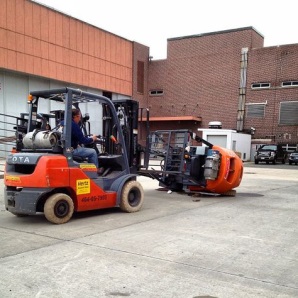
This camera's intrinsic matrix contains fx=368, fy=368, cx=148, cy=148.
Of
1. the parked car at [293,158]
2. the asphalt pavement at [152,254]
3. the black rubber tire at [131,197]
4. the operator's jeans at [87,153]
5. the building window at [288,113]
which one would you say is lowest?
the parked car at [293,158]

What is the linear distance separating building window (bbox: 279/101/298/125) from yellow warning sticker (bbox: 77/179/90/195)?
1272 inches

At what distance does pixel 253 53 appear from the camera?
37.4m

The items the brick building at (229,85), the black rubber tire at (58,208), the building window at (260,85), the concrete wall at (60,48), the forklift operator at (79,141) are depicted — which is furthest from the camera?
the building window at (260,85)

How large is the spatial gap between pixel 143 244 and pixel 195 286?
5.68 feet

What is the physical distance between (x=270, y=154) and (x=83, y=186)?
95.1 feet

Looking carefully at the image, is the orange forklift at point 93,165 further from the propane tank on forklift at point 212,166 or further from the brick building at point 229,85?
the brick building at point 229,85

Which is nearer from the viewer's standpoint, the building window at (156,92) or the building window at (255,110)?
the building window at (255,110)

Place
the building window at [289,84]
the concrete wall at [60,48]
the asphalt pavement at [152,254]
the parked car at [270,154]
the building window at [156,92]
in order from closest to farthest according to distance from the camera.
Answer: the asphalt pavement at [152,254]
the concrete wall at [60,48]
the parked car at [270,154]
the building window at [289,84]
the building window at [156,92]

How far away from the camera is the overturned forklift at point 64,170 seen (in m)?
6.75

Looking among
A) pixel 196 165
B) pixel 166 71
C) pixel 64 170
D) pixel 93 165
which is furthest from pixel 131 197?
pixel 166 71

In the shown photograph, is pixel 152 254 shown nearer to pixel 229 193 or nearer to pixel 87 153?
pixel 87 153

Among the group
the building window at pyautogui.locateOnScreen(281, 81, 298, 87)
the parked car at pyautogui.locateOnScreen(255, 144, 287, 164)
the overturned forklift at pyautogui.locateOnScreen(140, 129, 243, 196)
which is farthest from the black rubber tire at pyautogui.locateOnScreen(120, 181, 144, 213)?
the building window at pyautogui.locateOnScreen(281, 81, 298, 87)

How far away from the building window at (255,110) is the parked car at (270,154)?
4070 millimetres

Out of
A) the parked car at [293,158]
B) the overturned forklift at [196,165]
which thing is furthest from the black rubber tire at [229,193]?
the parked car at [293,158]
